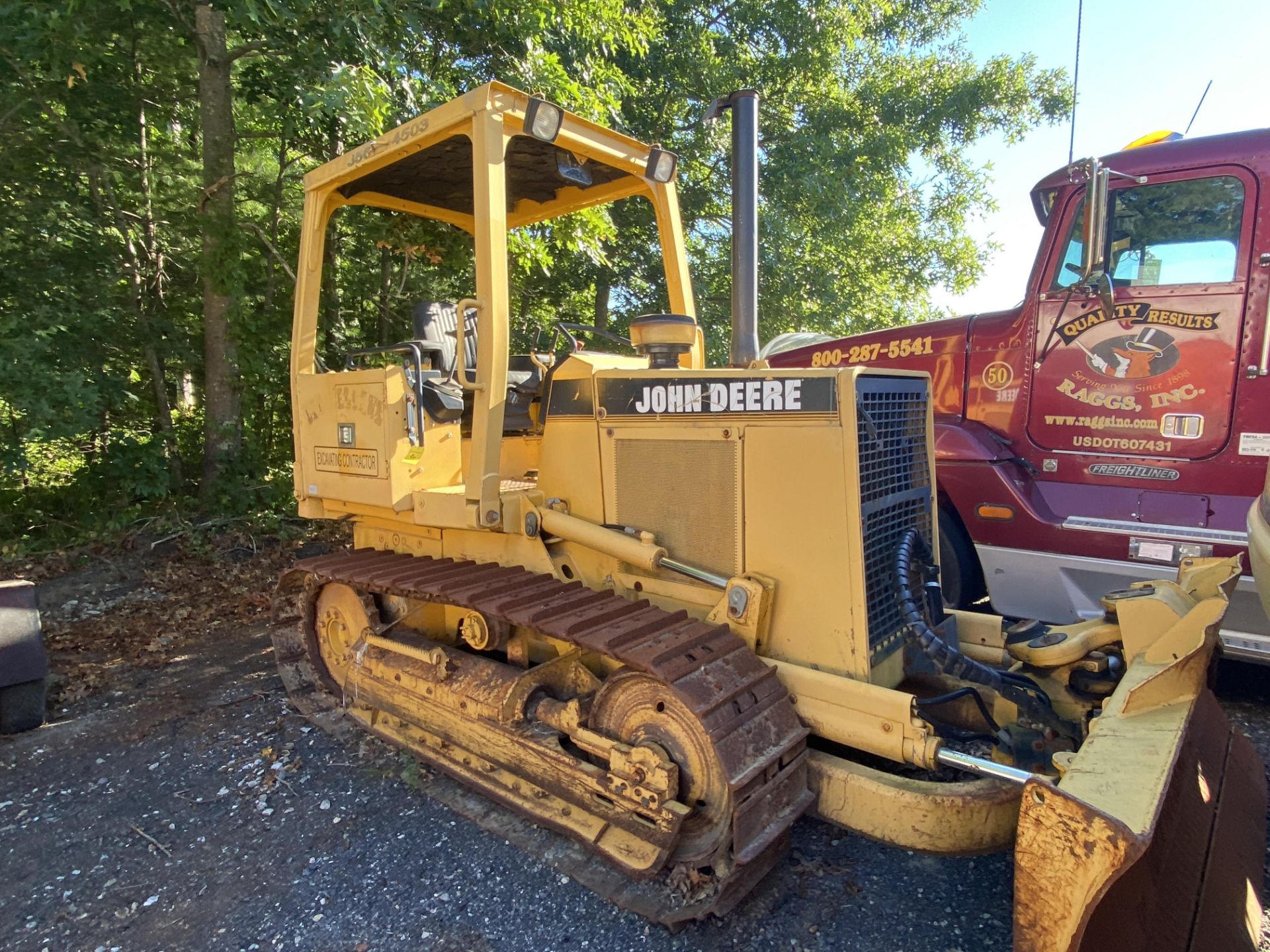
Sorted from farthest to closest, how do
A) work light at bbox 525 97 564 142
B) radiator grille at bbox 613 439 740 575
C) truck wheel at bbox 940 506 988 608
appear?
truck wheel at bbox 940 506 988 608
work light at bbox 525 97 564 142
radiator grille at bbox 613 439 740 575

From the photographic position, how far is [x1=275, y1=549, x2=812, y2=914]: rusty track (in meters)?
2.20

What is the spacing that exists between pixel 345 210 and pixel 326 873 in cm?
692

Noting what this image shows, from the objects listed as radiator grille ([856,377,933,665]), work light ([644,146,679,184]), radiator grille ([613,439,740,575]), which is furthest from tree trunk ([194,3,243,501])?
radiator grille ([856,377,933,665])

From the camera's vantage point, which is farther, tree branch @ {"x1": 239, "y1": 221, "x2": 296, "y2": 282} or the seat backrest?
tree branch @ {"x1": 239, "y1": 221, "x2": 296, "y2": 282}

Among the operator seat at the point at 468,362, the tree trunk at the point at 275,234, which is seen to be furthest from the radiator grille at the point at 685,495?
the tree trunk at the point at 275,234

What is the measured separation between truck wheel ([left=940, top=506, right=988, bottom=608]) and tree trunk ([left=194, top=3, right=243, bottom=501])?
21.0 ft

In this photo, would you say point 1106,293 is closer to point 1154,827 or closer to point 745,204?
point 745,204

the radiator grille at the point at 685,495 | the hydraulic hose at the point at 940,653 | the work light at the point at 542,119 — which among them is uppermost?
the work light at the point at 542,119

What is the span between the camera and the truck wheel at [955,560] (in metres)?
4.49

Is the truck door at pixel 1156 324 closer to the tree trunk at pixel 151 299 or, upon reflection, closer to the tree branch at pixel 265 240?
the tree branch at pixel 265 240

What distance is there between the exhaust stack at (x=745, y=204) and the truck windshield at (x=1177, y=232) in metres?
1.74

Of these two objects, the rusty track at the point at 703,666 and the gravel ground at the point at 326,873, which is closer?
the rusty track at the point at 703,666

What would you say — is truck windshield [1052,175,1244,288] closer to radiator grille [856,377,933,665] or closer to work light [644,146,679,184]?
radiator grille [856,377,933,665]

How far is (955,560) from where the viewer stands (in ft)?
14.7
